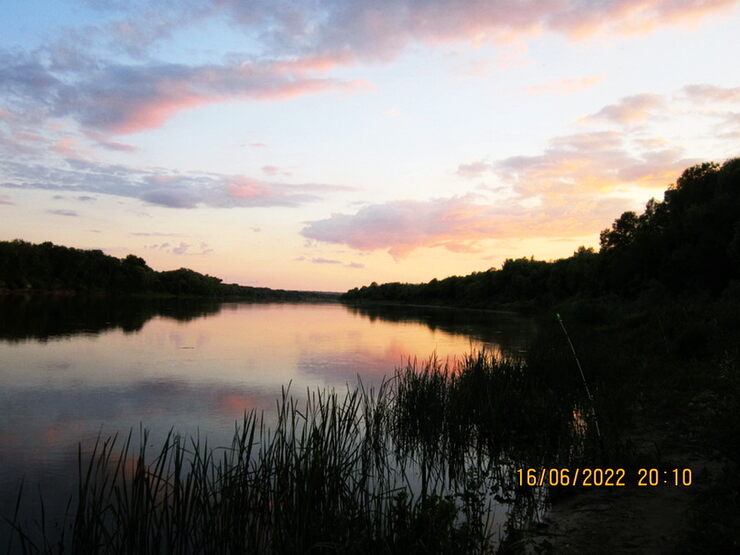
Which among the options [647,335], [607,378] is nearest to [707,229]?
[647,335]

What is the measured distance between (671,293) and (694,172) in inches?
433

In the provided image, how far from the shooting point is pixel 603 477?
6984 mm

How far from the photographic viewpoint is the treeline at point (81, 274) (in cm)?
8494

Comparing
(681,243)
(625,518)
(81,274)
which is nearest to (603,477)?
(625,518)

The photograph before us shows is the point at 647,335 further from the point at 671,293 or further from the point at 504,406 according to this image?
the point at 671,293

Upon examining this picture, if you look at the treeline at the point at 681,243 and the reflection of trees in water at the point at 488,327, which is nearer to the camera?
the reflection of trees in water at the point at 488,327

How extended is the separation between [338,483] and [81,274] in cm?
11009

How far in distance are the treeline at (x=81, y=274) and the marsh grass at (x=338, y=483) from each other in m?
90.4

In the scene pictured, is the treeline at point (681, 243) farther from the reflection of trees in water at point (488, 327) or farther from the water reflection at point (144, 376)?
the water reflection at point (144, 376)

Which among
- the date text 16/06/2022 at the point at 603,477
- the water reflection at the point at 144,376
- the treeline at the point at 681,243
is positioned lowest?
the water reflection at the point at 144,376

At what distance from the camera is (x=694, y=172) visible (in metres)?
40.0

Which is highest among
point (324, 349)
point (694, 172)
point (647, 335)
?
point (694, 172)

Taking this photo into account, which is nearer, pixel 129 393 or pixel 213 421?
pixel 213 421

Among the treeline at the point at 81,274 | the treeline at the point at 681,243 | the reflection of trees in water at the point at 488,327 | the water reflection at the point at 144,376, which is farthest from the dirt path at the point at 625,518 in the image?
the treeline at the point at 81,274
